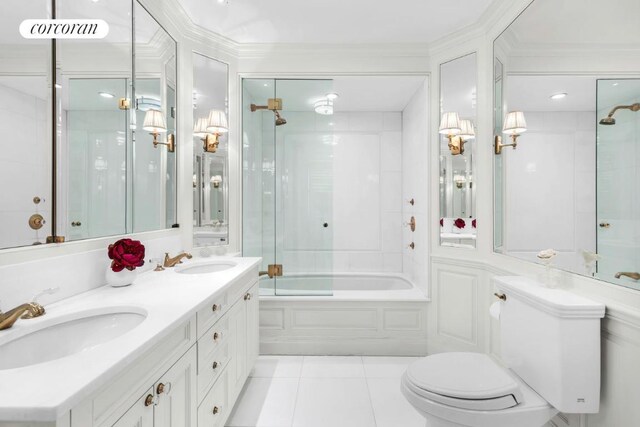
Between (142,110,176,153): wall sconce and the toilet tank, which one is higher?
(142,110,176,153): wall sconce

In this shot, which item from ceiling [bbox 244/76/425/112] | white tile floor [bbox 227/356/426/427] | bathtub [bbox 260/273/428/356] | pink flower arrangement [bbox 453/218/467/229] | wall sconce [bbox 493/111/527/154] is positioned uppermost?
ceiling [bbox 244/76/425/112]

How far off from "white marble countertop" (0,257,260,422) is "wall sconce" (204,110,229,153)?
3.94 ft

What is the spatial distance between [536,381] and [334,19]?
251 cm

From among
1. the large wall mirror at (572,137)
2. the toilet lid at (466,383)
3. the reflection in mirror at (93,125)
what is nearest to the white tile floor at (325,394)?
the toilet lid at (466,383)

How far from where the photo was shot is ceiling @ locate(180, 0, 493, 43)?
7.22ft

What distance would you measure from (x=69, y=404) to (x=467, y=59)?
295 cm

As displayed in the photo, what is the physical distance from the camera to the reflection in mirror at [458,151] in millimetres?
2471

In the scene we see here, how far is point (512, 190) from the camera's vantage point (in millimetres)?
2008

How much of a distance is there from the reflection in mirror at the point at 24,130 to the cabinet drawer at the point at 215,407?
946mm

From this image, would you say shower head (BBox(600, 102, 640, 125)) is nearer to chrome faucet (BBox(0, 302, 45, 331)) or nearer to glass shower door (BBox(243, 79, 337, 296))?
glass shower door (BBox(243, 79, 337, 296))

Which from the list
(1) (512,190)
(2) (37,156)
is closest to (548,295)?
(1) (512,190)

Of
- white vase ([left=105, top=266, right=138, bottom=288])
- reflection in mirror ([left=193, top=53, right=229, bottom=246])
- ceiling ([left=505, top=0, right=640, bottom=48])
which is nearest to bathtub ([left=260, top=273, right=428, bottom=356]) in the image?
reflection in mirror ([left=193, top=53, right=229, bottom=246])

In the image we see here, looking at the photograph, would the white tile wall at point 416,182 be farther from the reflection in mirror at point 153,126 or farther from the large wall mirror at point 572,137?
A: the reflection in mirror at point 153,126

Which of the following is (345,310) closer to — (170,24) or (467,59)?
(467,59)
